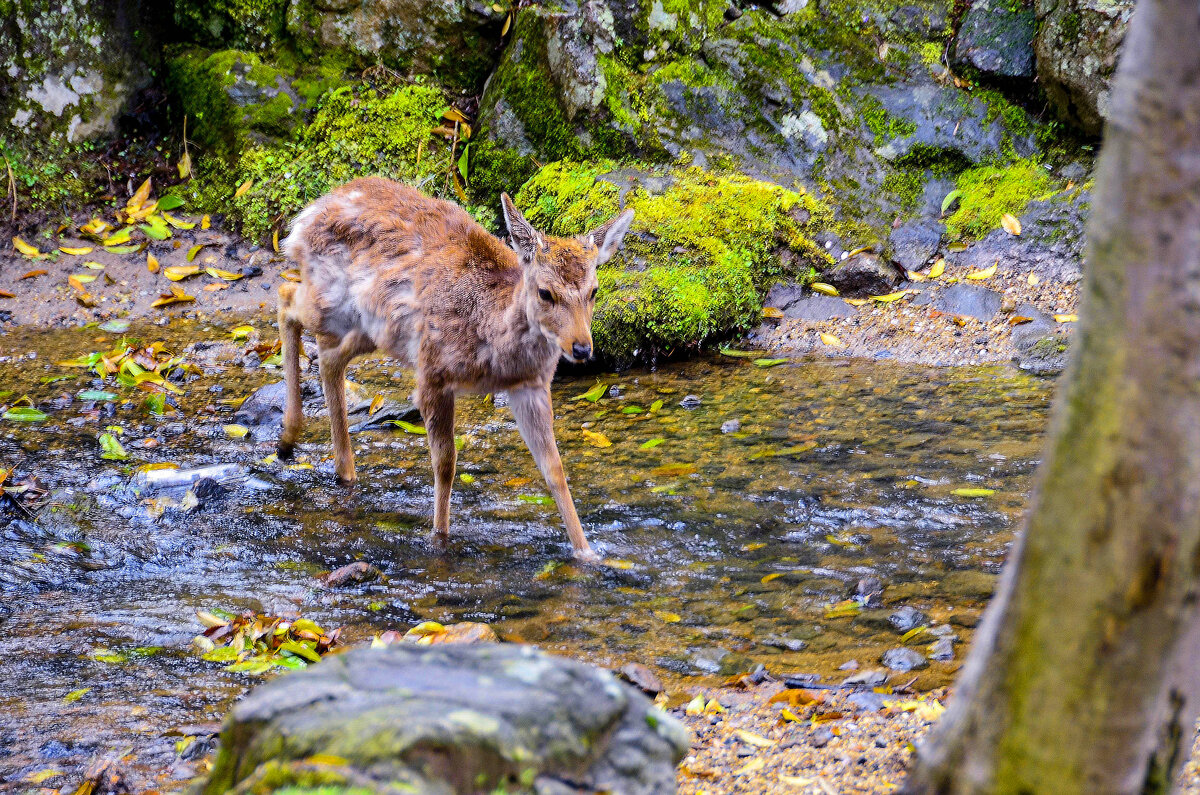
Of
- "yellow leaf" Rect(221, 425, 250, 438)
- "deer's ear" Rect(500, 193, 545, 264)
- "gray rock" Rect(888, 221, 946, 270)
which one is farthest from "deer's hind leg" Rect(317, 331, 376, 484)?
"gray rock" Rect(888, 221, 946, 270)

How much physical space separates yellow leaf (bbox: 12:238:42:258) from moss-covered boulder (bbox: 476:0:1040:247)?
4.09 m

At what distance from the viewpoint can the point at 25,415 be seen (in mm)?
6734

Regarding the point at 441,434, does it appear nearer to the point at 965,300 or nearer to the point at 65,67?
the point at 965,300

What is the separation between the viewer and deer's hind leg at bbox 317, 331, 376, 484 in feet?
20.2

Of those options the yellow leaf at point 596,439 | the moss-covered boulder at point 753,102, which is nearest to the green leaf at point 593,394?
the yellow leaf at point 596,439

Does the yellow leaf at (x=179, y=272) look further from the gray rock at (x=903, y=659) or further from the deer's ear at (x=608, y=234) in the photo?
the gray rock at (x=903, y=659)

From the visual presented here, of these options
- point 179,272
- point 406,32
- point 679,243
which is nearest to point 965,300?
point 679,243

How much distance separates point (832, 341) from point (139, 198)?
6698 mm

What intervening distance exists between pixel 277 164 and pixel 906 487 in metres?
7.05

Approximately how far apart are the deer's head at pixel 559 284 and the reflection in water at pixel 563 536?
1.06m

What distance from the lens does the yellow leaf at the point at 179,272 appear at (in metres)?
9.14

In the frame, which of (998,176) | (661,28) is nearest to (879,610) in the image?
(998,176)

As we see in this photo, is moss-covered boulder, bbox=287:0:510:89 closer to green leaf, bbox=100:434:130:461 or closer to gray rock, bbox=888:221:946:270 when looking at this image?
gray rock, bbox=888:221:946:270

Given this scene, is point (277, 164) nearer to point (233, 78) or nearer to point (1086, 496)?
point (233, 78)
